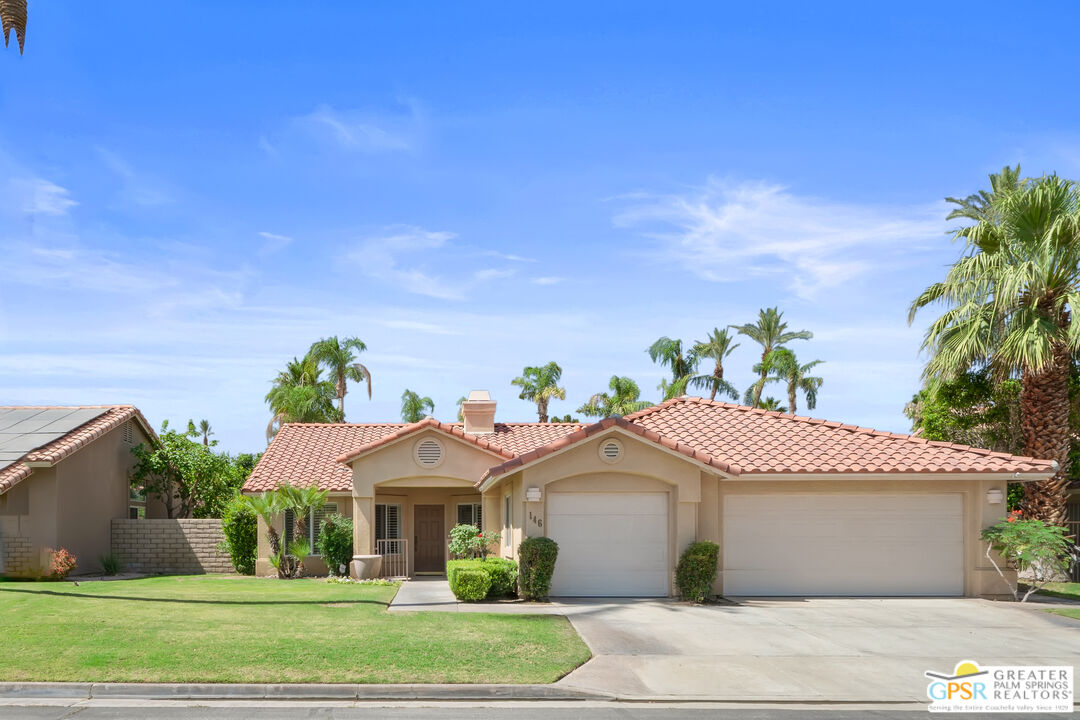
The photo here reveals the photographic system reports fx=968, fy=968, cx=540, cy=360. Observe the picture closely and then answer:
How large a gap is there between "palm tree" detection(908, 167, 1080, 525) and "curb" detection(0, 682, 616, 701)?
1698 centimetres

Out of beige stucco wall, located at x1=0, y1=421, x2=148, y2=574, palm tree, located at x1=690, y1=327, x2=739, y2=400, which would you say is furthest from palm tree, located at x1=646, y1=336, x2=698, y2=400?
beige stucco wall, located at x1=0, y1=421, x2=148, y2=574

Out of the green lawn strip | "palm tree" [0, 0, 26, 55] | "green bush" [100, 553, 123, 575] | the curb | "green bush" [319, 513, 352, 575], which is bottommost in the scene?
"green bush" [100, 553, 123, 575]

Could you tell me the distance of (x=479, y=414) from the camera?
2992 cm

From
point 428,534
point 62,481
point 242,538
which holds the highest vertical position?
point 62,481

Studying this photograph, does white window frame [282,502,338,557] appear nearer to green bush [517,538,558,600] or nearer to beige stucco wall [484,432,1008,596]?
beige stucco wall [484,432,1008,596]

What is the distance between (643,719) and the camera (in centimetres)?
1041

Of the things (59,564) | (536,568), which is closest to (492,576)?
(536,568)

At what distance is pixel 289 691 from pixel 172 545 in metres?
21.1

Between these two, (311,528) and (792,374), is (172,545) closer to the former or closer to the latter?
(311,528)

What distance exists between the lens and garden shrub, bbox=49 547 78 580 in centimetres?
2540

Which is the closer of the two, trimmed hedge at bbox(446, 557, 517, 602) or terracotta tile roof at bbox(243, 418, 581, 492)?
trimmed hedge at bbox(446, 557, 517, 602)

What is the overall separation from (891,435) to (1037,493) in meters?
4.64

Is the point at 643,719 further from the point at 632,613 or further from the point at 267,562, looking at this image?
the point at 267,562

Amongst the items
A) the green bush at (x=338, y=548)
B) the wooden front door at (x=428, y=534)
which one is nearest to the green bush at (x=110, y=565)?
the green bush at (x=338, y=548)
